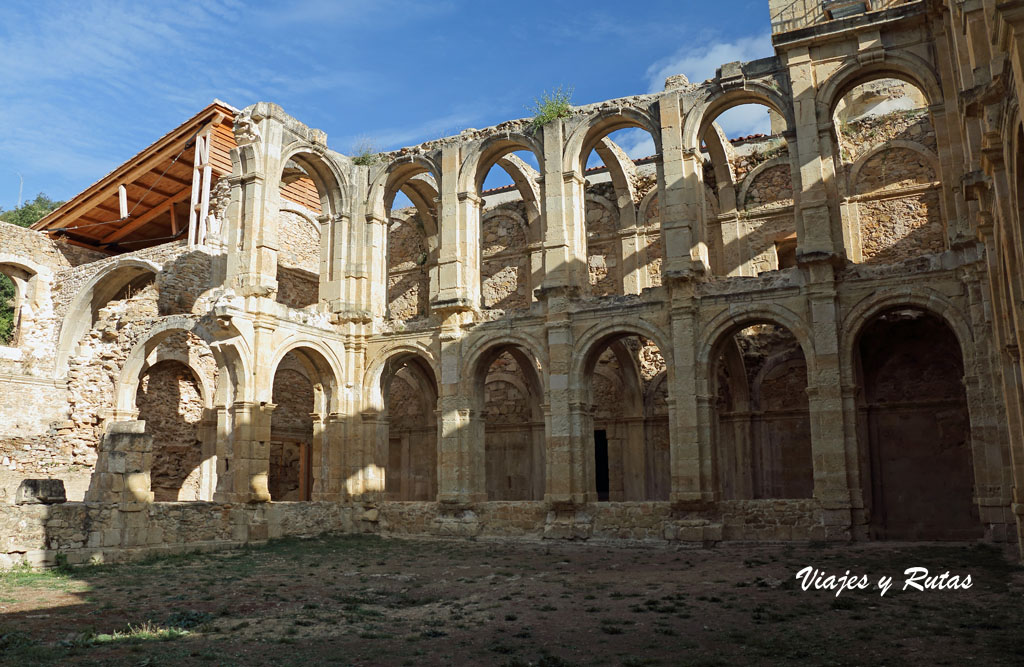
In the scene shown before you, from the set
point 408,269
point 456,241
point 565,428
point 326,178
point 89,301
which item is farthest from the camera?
point 89,301

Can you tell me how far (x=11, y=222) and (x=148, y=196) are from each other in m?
17.7

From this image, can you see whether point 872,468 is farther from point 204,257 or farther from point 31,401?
point 31,401

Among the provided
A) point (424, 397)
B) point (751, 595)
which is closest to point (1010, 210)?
point (751, 595)

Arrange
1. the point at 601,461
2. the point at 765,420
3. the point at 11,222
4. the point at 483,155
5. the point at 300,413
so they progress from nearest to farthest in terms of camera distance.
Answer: the point at 483,155 < the point at 765,420 < the point at 601,461 < the point at 300,413 < the point at 11,222

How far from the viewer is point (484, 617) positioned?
9.23 meters

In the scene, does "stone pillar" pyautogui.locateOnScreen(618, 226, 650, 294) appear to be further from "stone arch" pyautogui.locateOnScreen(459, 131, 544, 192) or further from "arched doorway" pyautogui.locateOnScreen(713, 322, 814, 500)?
"stone arch" pyautogui.locateOnScreen(459, 131, 544, 192)

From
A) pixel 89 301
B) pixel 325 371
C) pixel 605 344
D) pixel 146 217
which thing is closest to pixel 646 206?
pixel 605 344

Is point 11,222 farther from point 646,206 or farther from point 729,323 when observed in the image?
point 729,323

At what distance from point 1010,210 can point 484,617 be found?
24.5 ft

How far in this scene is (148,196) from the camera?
3055 centimetres

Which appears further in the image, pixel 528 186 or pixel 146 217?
pixel 146 217

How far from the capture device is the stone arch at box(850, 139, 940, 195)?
68.4ft

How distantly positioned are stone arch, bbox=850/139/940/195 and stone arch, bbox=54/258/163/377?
20.7 meters

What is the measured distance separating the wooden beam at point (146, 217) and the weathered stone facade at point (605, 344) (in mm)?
5046
